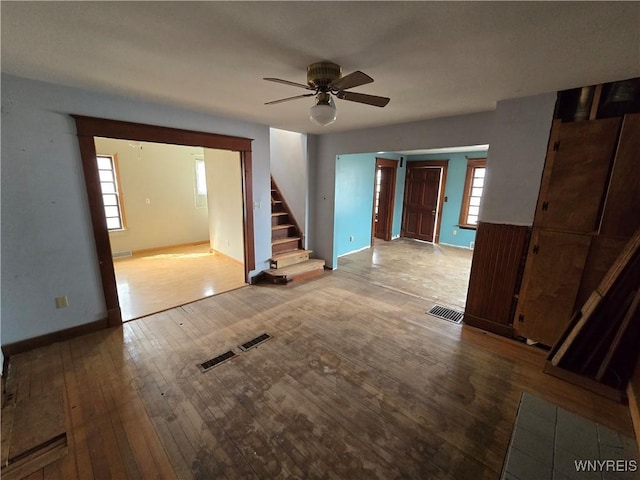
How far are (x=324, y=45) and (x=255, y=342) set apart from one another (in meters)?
2.59

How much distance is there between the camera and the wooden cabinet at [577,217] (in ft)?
6.88

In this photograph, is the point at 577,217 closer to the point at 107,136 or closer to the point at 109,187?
the point at 107,136

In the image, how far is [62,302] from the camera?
2617 millimetres

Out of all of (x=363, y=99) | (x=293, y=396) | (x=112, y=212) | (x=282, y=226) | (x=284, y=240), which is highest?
(x=363, y=99)

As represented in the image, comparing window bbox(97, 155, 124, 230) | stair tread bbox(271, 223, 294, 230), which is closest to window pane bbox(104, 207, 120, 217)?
window bbox(97, 155, 124, 230)

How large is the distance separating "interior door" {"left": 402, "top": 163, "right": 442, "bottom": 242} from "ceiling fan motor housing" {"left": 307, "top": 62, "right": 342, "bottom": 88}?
596 centimetres

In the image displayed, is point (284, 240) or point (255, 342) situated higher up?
point (284, 240)

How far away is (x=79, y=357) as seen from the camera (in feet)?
7.91

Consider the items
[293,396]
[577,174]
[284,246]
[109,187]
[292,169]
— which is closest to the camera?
[293,396]

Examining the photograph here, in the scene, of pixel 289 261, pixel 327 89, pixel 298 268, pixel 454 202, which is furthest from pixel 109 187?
pixel 454 202

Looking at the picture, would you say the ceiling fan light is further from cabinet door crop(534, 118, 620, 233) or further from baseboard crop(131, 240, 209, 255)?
baseboard crop(131, 240, 209, 255)

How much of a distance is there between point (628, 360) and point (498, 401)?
1167mm

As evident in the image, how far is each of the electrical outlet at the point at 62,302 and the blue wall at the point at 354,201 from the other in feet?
12.1

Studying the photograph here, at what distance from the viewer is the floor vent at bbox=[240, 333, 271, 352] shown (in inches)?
102
